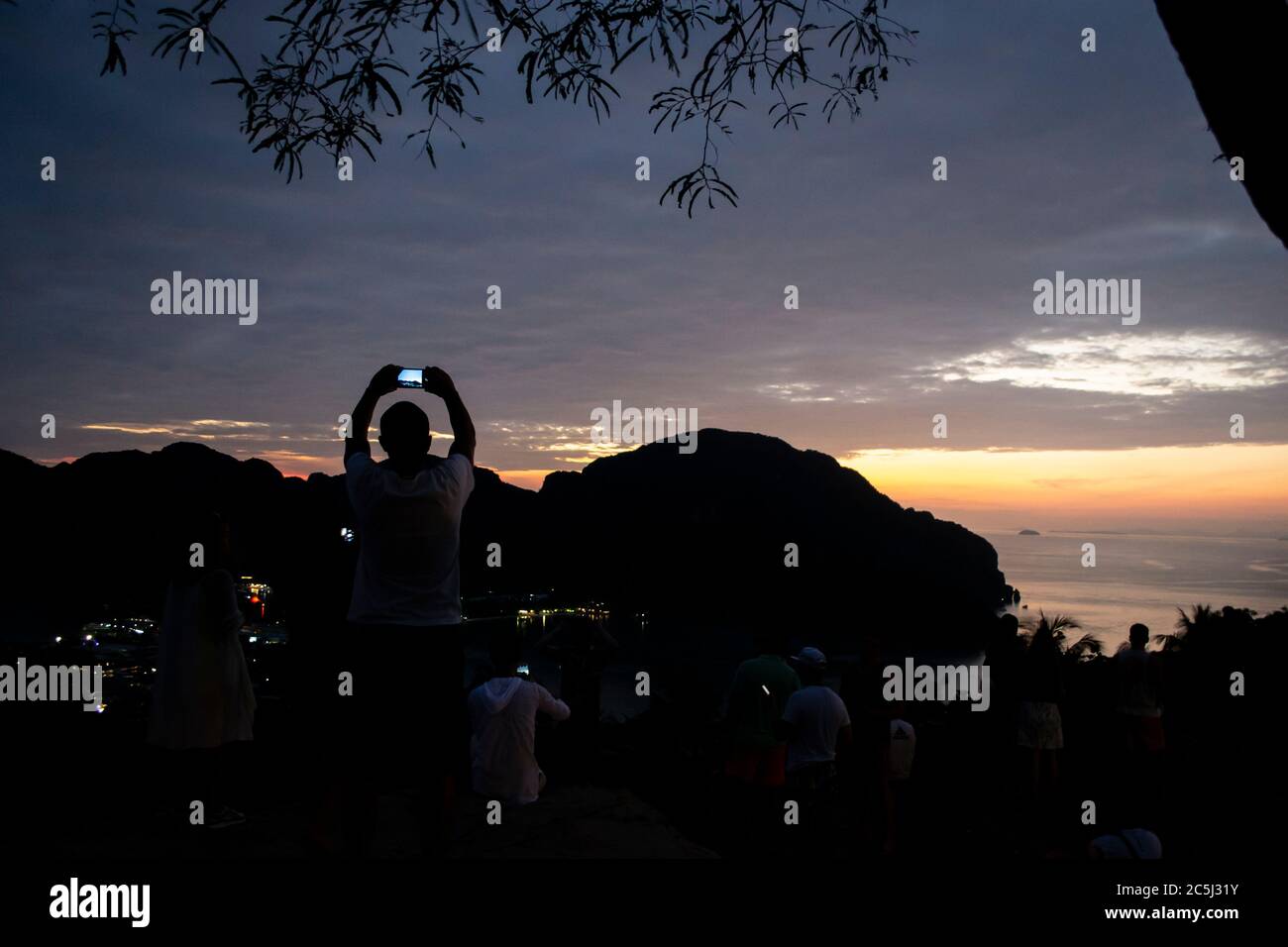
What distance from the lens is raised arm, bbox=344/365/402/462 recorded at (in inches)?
131

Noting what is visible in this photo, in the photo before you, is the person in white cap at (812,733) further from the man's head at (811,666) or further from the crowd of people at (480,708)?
the man's head at (811,666)

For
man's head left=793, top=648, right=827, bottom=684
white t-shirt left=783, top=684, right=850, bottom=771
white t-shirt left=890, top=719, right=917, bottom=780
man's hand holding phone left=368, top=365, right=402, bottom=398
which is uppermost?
man's hand holding phone left=368, top=365, right=402, bottom=398

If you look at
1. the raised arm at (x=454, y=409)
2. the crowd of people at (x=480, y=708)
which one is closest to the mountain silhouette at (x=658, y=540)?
the crowd of people at (x=480, y=708)

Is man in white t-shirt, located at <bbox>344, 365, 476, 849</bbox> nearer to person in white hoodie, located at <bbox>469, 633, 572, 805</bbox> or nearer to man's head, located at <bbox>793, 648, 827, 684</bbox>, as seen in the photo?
person in white hoodie, located at <bbox>469, 633, 572, 805</bbox>

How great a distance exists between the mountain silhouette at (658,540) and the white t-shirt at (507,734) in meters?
26.6

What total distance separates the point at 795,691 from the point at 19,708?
5763 millimetres

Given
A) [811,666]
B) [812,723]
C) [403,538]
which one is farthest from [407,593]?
[811,666]

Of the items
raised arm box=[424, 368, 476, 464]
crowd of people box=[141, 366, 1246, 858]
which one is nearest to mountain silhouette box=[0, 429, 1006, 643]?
crowd of people box=[141, 366, 1246, 858]

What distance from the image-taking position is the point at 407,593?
3207 mm

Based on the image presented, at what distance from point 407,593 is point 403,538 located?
21 cm

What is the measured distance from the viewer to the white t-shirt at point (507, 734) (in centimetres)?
534
